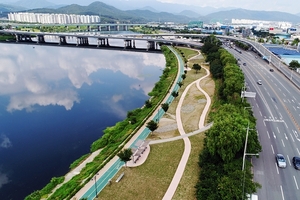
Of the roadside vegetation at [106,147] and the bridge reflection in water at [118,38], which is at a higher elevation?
the bridge reflection in water at [118,38]

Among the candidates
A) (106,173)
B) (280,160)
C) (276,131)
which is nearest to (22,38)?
(106,173)

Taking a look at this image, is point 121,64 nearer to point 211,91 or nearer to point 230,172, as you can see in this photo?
point 211,91

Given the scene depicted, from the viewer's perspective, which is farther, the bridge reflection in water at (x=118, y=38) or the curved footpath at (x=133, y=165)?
the bridge reflection in water at (x=118, y=38)

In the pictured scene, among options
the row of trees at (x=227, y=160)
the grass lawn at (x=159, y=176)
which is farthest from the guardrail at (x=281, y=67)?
the grass lawn at (x=159, y=176)

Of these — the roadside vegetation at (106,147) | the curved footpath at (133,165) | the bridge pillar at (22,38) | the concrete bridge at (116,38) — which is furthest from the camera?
the bridge pillar at (22,38)

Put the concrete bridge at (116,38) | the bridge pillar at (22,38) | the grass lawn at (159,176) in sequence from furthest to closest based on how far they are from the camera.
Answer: the bridge pillar at (22,38) < the concrete bridge at (116,38) < the grass lawn at (159,176)

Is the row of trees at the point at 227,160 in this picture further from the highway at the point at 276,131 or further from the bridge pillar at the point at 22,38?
the bridge pillar at the point at 22,38

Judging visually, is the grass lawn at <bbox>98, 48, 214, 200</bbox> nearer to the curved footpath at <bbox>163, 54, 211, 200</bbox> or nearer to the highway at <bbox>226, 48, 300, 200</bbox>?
the curved footpath at <bbox>163, 54, 211, 200</bbox>
